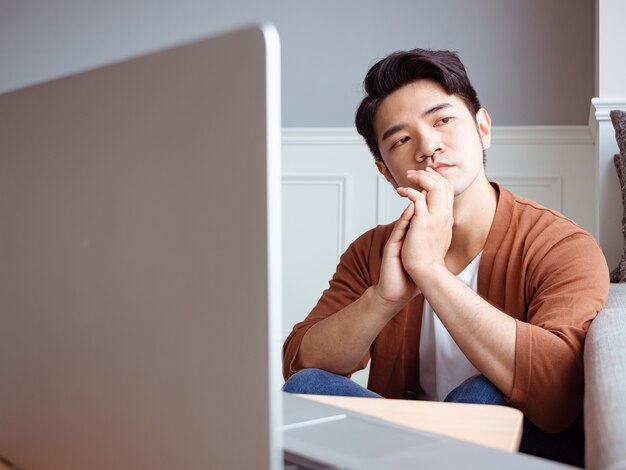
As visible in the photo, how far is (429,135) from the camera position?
5.06 ft

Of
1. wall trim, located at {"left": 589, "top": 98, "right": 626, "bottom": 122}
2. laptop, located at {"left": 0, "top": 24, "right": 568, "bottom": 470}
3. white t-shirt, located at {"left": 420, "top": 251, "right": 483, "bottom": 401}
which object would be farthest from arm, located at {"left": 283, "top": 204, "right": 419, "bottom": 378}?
wall trim, located at {"left": 589, "top": 98, "right": 626, "bottom": 122}

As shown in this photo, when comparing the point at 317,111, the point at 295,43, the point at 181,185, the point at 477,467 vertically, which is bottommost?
the point at 477,467

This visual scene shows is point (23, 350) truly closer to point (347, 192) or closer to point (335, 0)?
point (347, 192)

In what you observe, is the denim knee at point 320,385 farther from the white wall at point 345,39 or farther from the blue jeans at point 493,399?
the white wall at point 345,39

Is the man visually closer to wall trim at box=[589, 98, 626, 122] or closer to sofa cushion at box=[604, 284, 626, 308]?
sofa cushion at box=[604, 284, 626, 308]

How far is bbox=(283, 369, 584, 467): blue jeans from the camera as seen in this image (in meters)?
1.16

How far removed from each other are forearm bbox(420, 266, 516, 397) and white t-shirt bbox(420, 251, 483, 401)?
24 cm

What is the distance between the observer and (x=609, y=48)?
7.22ft

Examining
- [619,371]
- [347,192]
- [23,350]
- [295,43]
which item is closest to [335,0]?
[295,43]

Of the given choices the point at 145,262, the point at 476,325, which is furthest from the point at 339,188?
the point at 145,262

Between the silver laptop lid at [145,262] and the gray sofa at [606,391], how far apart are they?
0.33 metres

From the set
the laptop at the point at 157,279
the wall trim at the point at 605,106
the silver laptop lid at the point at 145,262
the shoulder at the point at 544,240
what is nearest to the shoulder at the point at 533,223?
the shoulder at the point at 544,240

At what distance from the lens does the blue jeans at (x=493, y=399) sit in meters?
1.16

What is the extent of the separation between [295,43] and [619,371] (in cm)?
214
